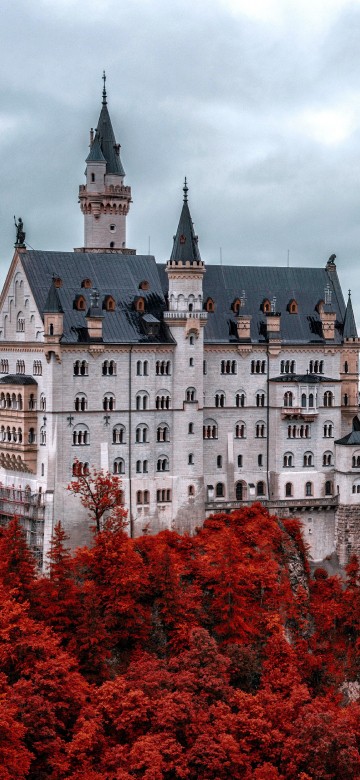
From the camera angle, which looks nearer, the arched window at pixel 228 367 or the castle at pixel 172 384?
the castle at pixel 172 384

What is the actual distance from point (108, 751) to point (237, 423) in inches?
1495

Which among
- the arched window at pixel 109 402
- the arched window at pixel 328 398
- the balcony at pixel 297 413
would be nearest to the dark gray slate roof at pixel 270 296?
the arched window at pixel 328 398

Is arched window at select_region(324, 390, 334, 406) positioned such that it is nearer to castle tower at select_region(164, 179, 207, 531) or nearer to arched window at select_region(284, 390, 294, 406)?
arched window at select_region(284, 390, 294, 406)

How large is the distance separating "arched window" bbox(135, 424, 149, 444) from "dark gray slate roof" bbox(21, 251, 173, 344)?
20.7 ft

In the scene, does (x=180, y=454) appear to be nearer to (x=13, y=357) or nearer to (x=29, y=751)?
(x=13, y=357)

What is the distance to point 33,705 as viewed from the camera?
331 ft

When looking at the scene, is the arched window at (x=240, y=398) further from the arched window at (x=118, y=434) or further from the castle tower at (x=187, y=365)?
the arched window at (x=118, y=434)

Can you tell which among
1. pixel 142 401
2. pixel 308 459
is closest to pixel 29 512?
pixel 142 401

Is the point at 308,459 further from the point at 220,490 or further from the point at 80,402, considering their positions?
the point at 80,402

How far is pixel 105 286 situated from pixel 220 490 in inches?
717

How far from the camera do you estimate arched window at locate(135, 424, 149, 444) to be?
420ft

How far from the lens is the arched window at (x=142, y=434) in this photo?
12809 centimetres

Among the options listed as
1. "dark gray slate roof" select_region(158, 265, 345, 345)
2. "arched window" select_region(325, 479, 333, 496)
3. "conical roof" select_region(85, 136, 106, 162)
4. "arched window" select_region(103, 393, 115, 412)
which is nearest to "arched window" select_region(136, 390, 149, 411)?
"arched window" select_region(103, 393, 115, 412)

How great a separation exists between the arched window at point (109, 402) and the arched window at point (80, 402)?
1677 mm
